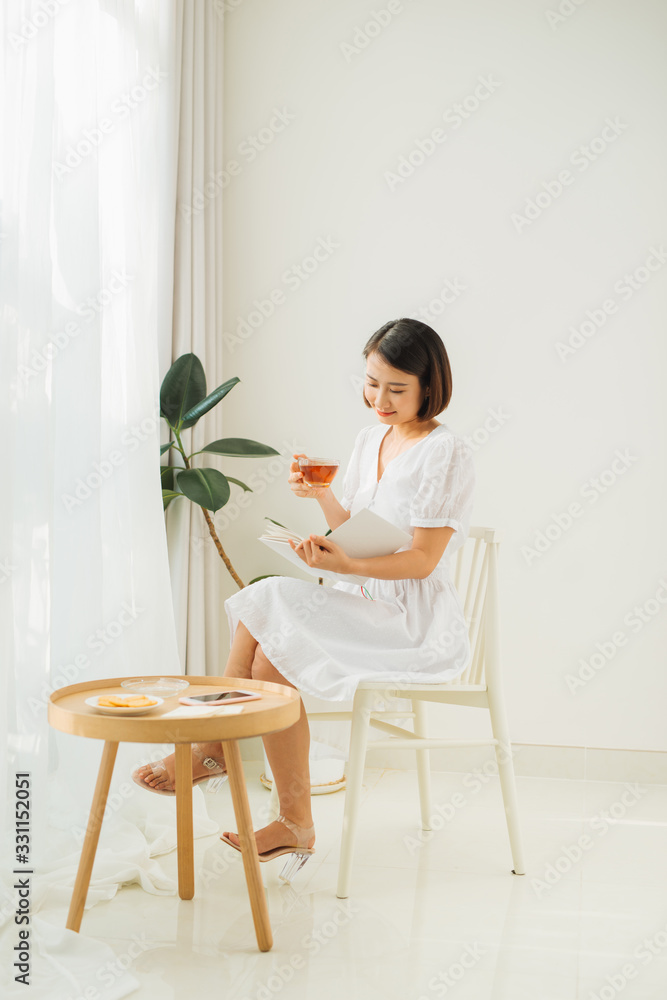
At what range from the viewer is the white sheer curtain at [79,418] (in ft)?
5.47

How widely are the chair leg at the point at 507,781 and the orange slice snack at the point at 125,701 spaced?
2.83 ft

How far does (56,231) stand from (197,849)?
4.83 feet

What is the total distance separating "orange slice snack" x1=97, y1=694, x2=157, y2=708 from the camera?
1.37m

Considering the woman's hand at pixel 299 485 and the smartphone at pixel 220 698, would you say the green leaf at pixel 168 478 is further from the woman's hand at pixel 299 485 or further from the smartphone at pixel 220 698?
the smartphone at pixel 220 698

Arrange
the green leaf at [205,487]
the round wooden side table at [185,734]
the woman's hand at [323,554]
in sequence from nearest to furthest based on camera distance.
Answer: the round wooden side table at [185,734], the woman's hand at [323,554], the green leaf at [205,487]

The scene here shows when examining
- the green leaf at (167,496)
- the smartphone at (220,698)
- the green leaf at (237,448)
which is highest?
the green leaf at (237,448)

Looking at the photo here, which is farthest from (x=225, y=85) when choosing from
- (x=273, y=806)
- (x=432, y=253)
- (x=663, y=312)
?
(x=273, y=806)

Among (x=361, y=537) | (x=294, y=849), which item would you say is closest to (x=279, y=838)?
(x=294, y=849)

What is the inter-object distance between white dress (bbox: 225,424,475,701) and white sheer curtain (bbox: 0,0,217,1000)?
38 centimetres

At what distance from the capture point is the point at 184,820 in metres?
1.72

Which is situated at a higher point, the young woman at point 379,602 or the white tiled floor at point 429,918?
the young woman at point 379,602

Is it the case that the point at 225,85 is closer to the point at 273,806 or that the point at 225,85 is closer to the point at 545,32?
the point at 545,32

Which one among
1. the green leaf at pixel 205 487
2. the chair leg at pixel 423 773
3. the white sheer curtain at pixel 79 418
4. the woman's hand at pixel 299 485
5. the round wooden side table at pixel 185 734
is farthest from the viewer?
the green leaf at pixel 205 487

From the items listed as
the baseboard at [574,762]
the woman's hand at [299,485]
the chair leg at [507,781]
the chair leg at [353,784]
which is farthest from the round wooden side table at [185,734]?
the baseboard at [574,762]
